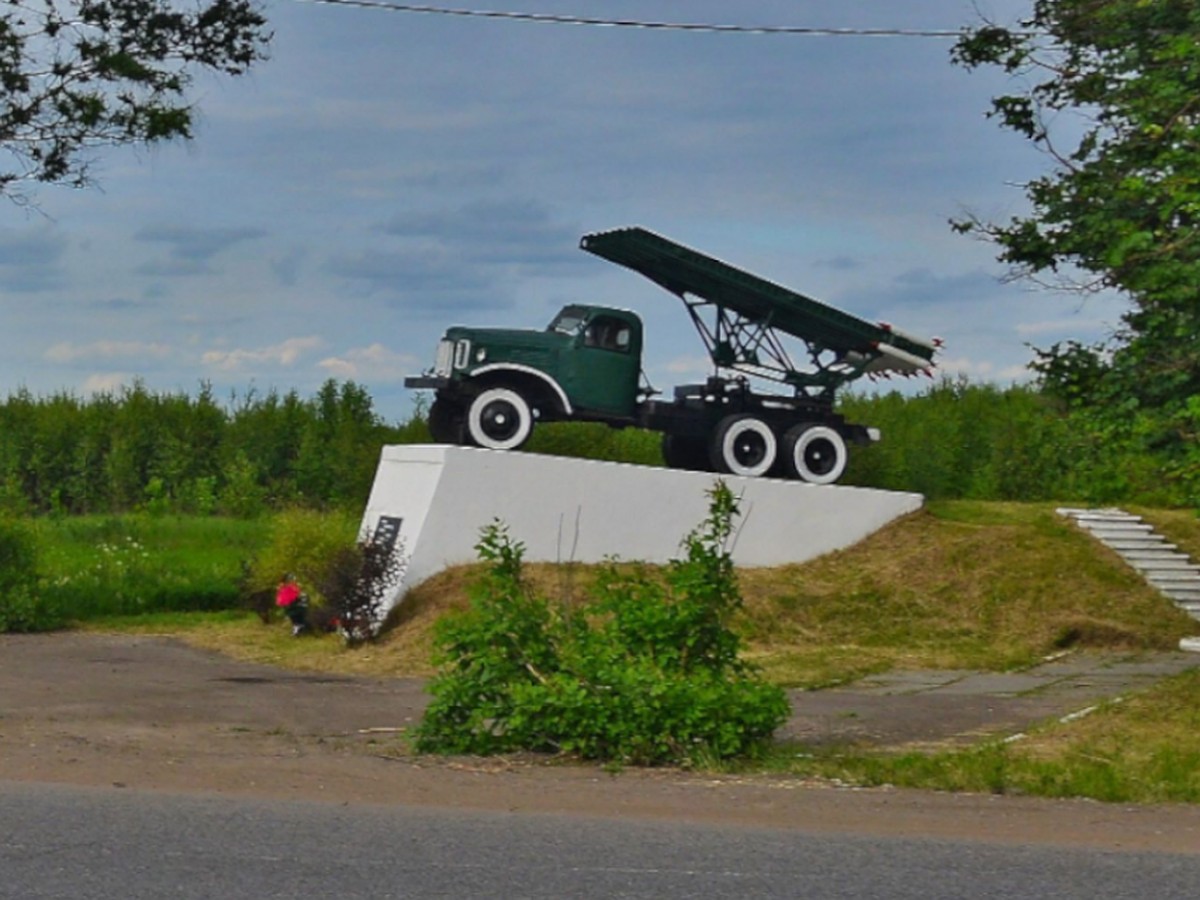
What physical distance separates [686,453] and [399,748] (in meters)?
12.6

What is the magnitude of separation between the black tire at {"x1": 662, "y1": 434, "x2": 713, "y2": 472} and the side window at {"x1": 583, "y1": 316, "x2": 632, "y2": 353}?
1.76m

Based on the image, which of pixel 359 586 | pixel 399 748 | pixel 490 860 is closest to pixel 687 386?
pixel 359 586

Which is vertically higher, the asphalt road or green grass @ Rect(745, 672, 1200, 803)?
green grass @ Rect(745, 672, 1200, 803)

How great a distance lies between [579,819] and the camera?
8.80 meters

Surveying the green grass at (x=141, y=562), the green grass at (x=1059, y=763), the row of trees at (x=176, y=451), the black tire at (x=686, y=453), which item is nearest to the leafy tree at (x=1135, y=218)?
the green grass at (x=1059, y=763)

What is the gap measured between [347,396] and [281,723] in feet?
87.8

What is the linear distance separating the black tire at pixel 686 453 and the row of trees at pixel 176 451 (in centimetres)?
1453

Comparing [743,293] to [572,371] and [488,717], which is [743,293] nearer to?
[572,371]

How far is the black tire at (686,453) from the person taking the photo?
79.2ft

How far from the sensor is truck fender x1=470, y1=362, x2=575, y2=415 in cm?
2234

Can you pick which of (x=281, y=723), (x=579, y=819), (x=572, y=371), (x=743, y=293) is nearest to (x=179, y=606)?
(x=572, y=371)

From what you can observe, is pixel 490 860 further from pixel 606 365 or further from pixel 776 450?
pixel 776 450

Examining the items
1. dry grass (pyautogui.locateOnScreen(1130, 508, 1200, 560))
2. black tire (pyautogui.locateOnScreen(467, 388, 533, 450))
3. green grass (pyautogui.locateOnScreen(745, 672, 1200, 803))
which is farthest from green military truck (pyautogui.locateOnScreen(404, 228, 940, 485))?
green grass (pyautogui.locateOnScreen(745, 672, 1200, 803))

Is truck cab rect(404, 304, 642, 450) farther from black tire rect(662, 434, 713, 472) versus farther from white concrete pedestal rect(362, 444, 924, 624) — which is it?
black tire rect(662, 434, 713, 472)
